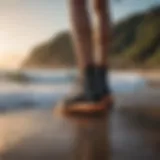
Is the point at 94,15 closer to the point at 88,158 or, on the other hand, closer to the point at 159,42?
the point at 159,42

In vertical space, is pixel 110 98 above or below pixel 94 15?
below

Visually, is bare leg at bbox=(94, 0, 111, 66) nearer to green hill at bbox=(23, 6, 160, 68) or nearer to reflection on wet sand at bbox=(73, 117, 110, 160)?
green hill at bbox=(23, 6, 160, 68)

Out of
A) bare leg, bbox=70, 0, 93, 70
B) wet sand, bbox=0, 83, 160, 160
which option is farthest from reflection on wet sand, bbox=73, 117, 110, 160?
bare leg, bbox=70, 0, 93, 70

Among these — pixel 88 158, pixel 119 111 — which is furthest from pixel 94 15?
pixel 88 158

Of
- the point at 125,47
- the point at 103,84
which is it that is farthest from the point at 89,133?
the point at 125,47

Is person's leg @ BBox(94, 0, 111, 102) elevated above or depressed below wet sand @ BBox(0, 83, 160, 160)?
above

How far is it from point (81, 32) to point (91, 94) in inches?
6.1

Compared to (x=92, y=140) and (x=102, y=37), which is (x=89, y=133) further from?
(x=102, y=37)

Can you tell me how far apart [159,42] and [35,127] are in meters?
0.37

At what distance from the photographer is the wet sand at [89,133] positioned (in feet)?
4.39

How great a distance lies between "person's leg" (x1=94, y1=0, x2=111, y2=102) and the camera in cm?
139

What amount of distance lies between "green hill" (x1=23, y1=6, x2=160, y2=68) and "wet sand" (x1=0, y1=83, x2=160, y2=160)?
87 millimetres

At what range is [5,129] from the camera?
4.52 ft

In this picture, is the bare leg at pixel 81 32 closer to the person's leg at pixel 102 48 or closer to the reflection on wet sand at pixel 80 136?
the person's leg at pixel 102 48
